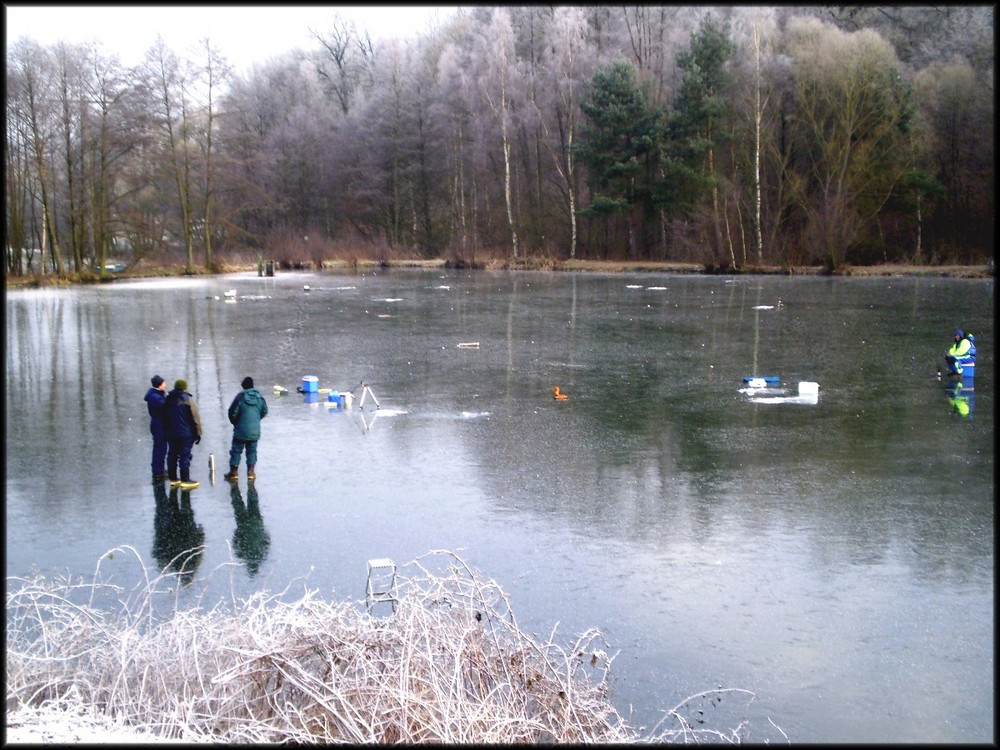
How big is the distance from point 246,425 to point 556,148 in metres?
57.6

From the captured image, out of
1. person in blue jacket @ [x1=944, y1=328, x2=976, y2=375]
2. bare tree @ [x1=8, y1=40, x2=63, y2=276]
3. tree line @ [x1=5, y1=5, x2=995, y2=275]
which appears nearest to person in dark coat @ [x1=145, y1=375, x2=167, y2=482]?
person in blue jacket @ [x1=944, y1=328, x2=976, y2=375]

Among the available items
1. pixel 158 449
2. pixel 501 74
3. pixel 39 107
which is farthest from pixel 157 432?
pixel 501 74

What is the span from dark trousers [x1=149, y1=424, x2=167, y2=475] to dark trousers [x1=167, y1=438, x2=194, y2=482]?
85 mm

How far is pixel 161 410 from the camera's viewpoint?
12.2 meters

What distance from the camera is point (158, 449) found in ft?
40.3

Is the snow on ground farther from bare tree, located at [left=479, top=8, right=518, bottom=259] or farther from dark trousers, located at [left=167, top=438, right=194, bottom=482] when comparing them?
bare tree, located at [left=479, top=8, right=518, bottom=259]

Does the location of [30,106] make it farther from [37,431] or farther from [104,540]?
[104,540]

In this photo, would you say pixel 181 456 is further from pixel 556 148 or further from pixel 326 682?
pixel 556 148

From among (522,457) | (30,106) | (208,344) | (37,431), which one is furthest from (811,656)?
(30,106)

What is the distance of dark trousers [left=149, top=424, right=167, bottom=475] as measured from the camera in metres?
12.2

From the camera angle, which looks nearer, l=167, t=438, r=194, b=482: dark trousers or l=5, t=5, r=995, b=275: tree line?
l=167, t=438, r=194, b=482: dark trousers

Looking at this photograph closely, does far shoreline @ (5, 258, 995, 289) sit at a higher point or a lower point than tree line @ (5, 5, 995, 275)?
lower

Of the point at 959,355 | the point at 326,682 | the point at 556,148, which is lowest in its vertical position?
the point at 326,682

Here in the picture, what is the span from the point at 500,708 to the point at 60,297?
39846 millimetres
